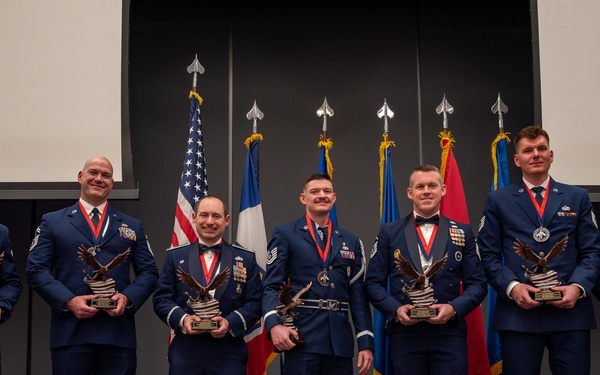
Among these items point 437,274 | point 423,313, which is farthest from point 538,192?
point 423,313

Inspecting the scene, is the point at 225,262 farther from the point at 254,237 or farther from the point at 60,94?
the point at 60,94

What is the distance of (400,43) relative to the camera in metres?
7.18

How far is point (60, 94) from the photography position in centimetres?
579

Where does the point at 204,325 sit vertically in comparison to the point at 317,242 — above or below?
below

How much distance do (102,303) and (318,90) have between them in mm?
3533

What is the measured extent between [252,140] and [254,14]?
192 cm

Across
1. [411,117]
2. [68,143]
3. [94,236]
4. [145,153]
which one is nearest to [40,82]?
[68,143]

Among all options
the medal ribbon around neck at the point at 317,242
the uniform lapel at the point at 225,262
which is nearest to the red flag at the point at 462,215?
the medal ribbon around neck at the point at 317,242

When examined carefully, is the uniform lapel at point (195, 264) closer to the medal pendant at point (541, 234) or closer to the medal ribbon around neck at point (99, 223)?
the medal ribbon around neck at point (99, 223)

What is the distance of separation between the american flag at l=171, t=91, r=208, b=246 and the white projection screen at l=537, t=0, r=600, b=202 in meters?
2.64

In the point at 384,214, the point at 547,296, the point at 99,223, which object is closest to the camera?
the point at 547,296

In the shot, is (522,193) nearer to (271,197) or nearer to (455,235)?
(455,235)

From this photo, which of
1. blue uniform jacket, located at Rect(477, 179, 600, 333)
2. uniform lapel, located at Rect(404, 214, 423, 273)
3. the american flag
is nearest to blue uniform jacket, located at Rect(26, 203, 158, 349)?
the american flag

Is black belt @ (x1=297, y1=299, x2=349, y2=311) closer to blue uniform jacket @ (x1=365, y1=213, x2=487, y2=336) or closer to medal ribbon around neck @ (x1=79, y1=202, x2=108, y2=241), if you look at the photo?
blue uniform jacket @ (x1=365, y1=213, x2=487, y2=336)
